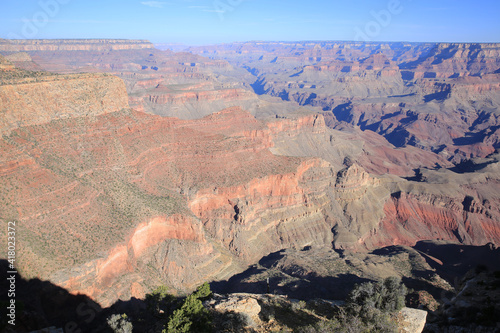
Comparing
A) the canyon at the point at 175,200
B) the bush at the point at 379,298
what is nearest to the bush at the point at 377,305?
the bush at the point at 379,298

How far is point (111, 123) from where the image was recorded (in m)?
55.0

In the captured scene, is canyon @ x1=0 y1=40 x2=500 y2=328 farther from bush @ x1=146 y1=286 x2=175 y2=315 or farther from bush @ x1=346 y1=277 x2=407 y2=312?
bush @ x1=346 y1=277 x2=407 y2=312

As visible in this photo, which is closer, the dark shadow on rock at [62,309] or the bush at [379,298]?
the bush at [379,298]

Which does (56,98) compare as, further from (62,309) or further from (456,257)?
(456,257)

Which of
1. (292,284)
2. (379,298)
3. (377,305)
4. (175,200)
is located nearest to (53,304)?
(175,200)

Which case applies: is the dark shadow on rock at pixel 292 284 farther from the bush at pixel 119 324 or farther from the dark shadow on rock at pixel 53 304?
the bush at pixel 119 324

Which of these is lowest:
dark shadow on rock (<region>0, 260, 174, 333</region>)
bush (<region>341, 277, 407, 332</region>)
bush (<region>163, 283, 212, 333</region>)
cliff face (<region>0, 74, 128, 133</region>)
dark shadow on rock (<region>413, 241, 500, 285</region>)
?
dark shadow on rock (<region>413, 241, 500, 285</region>)

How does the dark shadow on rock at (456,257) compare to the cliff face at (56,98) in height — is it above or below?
below

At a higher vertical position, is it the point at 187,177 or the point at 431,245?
the point at 187,177

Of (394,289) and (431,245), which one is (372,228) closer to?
(431,245)

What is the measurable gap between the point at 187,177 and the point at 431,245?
52226mm

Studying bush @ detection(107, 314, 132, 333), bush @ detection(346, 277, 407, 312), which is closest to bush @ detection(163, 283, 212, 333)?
bush @ detection(107, 314, 132, 333)

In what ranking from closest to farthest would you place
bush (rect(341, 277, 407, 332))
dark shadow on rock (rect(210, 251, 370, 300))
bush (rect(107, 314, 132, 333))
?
1. bush (rect(341, 277, 407, 332))
2. bush (rect(107, 314, 132, 333))
3. dark shadow on rock (rect(210, 251, 370, 300))

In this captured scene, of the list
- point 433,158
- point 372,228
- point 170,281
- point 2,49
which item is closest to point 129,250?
point 170,281
